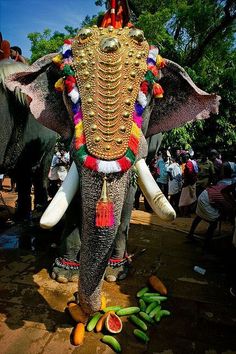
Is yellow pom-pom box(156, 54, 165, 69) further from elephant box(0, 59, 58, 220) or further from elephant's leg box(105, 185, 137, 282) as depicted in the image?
elephant box(0, 59, 58, 220)

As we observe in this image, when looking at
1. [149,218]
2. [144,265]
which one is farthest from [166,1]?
[144,265]

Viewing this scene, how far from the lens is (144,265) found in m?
3.99


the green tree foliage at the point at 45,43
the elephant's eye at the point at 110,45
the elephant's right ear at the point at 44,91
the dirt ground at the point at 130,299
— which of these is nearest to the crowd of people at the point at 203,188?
the dirt ground at the point at 130,299

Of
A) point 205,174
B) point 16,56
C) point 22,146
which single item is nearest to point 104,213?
point 22,146

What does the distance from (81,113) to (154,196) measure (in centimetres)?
86

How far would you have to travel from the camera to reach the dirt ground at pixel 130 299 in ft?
8.27

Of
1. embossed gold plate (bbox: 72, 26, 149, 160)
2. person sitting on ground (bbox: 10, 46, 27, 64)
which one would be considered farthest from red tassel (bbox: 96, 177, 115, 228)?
person sitting on ground (bbox: 10, 46, 27, 64)

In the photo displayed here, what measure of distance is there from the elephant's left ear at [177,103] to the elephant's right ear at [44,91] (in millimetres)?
924

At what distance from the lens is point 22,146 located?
4.78m

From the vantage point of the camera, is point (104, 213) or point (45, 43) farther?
point (45, 43)

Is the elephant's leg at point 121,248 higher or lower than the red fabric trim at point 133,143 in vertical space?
lower

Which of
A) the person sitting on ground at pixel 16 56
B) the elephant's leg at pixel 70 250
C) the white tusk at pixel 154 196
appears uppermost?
the person sitting on ground at pixel 16 56

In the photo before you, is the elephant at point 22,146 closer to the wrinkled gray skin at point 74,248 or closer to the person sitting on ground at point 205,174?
the wrinkled gray skin at point 74,248

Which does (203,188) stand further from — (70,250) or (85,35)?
(85,35)
